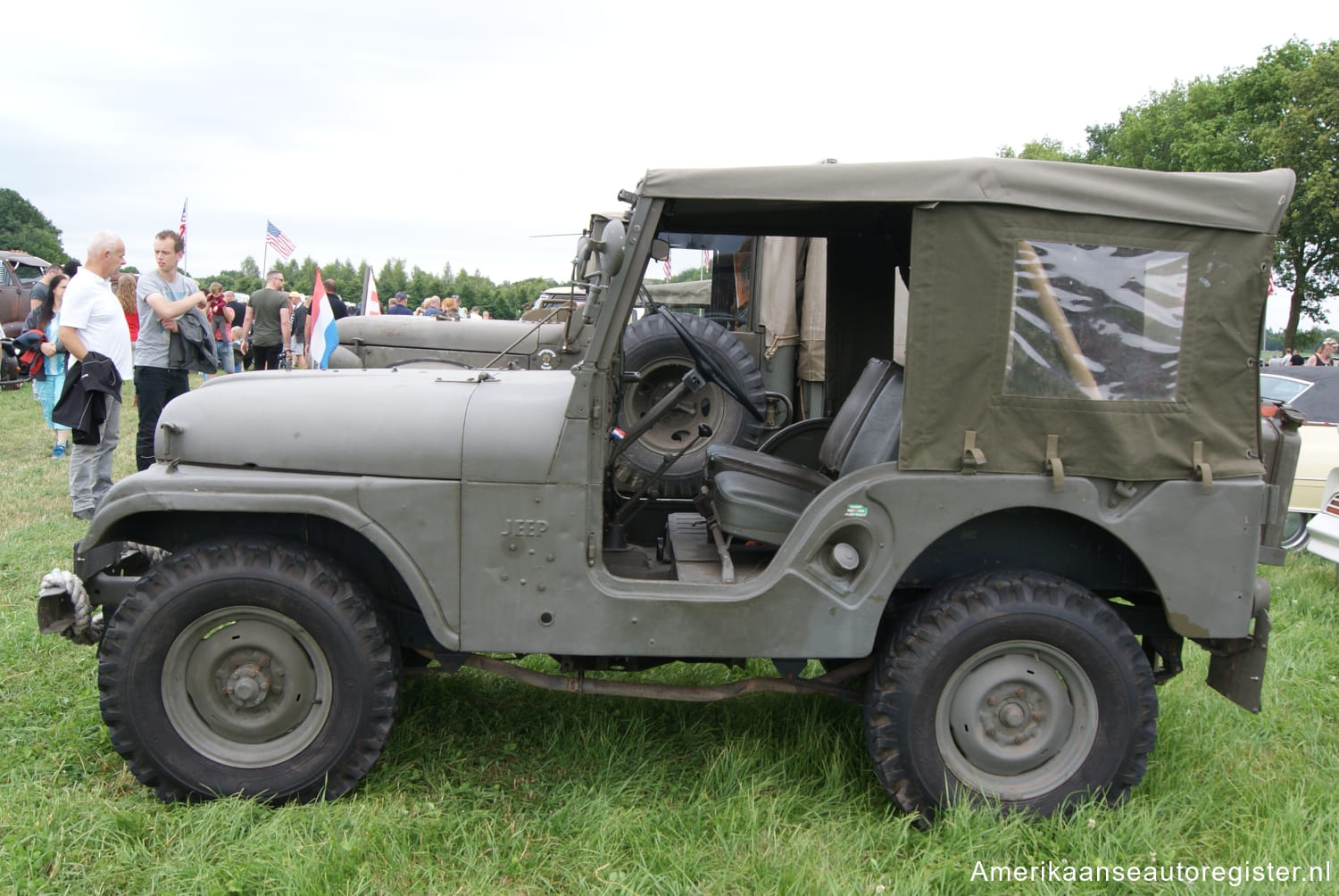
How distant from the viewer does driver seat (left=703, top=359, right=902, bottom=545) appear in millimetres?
3381

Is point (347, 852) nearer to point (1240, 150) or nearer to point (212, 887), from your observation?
point (212, 887)

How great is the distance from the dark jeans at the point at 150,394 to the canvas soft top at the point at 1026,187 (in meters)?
4.68

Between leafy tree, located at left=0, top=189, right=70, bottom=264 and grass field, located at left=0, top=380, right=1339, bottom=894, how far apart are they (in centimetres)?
5543

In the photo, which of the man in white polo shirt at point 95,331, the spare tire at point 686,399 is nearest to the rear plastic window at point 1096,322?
the spare tire at point 686,399

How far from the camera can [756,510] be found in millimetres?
3379

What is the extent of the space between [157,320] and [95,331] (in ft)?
1.26

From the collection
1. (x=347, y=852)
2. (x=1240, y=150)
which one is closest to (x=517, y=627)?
(x=347, y=852)

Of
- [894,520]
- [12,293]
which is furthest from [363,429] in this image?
[12,293]

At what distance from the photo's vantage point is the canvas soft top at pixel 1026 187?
273cm

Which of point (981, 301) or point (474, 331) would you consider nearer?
point (981, 301)

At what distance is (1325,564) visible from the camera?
6629mm

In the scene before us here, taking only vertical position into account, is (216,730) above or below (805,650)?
below

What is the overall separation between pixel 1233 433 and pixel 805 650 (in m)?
1.50

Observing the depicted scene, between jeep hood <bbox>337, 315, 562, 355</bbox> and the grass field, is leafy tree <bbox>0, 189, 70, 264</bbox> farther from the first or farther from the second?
the grass field
